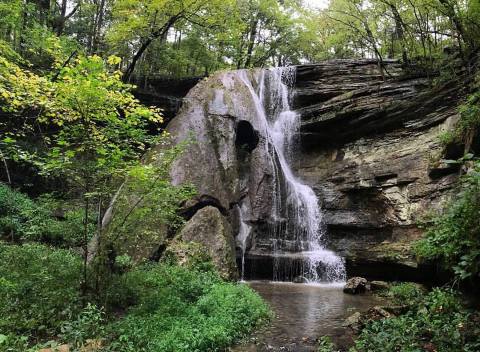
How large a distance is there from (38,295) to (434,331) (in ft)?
20.9

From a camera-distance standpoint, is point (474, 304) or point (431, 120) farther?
point (431, 120)

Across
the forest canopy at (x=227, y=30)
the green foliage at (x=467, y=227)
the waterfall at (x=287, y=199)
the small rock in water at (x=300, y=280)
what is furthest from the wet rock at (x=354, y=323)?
the forest canopy at (x=227, y=30)

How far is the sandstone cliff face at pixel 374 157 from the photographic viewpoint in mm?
13836

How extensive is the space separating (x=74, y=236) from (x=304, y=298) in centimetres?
634

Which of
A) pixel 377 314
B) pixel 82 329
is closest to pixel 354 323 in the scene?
pixel 377 314

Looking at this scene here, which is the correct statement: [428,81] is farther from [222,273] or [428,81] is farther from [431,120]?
[222,273]

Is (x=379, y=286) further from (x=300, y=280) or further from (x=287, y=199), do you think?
(x=287, y=199)

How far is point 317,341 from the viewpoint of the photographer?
6.72 metres

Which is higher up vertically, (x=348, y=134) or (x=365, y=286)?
(x=348, y=134)

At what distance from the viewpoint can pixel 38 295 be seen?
262 inches

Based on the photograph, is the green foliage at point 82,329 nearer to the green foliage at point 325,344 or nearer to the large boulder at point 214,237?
→ the green foliage at point 325,344

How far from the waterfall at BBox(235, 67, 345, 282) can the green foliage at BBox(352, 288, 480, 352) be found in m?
8.18

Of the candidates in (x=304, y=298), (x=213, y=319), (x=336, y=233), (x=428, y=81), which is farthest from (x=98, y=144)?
(x=428, y=81)

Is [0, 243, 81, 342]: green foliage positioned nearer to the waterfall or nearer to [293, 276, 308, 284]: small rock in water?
the waterfall
